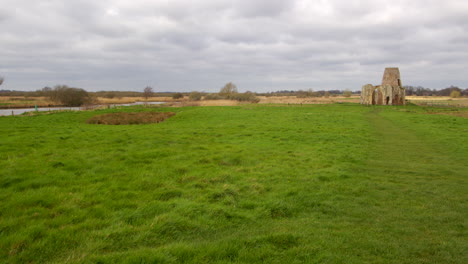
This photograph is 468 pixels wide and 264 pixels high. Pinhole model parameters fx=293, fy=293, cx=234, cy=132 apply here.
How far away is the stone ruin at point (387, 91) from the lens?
184 feet

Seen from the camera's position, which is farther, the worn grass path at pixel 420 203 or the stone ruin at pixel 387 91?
the stone ruin at pixel 387 91

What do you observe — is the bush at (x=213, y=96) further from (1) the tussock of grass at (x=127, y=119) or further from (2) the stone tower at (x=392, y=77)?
(1) the tussock of grass at (x=127, y=119)

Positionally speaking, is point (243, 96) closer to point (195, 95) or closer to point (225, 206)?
point (195, 95)

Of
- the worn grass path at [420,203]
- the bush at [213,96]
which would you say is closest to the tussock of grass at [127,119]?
the worn grass path at [420,203]

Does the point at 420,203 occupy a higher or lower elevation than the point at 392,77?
lower

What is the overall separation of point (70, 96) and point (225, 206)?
240 ft

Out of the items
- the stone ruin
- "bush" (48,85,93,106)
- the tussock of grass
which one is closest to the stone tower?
the stone ruin

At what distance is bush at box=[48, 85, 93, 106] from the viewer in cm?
6831

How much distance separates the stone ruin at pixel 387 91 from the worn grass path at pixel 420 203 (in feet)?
155

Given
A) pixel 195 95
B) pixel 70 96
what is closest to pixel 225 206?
pixel 70 96

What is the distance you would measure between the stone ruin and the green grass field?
159ft

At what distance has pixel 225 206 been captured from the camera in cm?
669

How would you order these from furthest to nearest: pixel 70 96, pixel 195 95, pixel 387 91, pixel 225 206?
pixel 195 95
pixel 70 96
pixel 387 91
pixel 225 206

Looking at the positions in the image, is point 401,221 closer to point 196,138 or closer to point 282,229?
point 282,229
